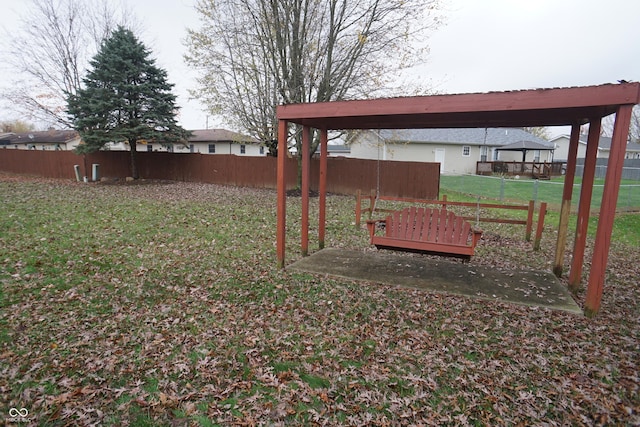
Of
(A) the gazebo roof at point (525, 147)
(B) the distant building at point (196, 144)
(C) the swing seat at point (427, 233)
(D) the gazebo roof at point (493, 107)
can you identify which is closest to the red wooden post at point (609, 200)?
(D) the gazebo roof at point (493, 107)

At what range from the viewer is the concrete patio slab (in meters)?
4.46

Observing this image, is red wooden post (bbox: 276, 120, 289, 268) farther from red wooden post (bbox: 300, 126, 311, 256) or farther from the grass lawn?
the grass lawn

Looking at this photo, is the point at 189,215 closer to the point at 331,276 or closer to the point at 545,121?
the point at 331,276

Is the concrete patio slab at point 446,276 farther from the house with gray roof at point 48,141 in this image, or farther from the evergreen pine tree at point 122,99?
the house with gray roof at point 48,141

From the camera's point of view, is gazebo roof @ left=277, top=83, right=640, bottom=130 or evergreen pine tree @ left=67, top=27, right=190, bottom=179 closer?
gazebo roof @ left=277, top=83, right=640, bottom=130

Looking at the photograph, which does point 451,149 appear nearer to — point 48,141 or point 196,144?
point 196,144

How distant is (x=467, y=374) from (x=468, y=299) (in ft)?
5.21

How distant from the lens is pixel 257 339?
350cm

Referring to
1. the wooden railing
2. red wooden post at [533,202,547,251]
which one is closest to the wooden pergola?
red wooden post at [533,202,547,251]

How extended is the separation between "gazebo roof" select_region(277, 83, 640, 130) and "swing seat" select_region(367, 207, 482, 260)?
1517mm

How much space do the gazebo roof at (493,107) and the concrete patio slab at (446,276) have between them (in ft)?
7.45

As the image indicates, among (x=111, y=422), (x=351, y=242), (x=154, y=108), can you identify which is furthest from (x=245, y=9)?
(x=111, y=422)

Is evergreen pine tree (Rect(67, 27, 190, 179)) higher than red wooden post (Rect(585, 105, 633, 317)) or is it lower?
higher

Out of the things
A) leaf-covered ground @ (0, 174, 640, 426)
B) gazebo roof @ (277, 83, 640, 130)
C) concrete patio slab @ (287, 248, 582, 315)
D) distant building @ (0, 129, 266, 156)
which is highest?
distant building @ (0, 129, 266, 156)
